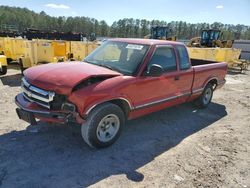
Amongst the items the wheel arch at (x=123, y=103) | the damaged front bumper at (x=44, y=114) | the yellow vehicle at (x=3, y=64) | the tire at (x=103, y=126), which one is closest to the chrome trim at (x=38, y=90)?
the damaged front bumper at (x=44, y=114)

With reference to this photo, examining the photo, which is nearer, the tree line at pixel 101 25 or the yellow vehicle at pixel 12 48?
the yellow vehicle at pixel 12 48

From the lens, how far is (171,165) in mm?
3938

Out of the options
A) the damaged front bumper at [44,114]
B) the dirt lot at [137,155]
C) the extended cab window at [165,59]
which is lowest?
A: the dirt lot at [137,155]

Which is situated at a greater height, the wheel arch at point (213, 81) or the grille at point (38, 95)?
the grille at point (38, 95)

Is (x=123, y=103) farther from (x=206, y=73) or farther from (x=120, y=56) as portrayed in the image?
(x=206, y=73)

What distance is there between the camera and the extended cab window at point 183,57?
559cm

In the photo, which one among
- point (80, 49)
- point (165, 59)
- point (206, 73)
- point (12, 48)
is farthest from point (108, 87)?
point (12, 48)

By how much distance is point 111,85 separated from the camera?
13.2ft

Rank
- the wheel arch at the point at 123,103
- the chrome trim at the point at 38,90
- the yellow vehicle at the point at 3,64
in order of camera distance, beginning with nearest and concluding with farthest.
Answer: the chrome trim at the point at 38,90, the wheel arch at the point at 123,103, the yellow vehicle at the point at 3,64

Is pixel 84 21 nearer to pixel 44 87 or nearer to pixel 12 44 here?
pixel 12 44

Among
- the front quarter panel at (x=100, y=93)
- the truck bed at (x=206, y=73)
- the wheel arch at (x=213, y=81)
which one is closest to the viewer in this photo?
the front quarter panel at (x=100, y=93)

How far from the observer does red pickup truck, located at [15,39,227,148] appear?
378 cm

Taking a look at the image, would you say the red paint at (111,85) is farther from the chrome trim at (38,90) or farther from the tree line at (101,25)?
the tree line at (101,25)

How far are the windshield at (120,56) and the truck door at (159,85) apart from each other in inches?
9.8
